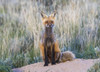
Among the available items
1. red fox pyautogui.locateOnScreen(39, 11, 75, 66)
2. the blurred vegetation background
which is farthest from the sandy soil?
the blurred vegetation background

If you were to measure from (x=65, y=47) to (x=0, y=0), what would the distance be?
8193 mm

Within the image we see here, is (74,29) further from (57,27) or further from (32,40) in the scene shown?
(32,40)

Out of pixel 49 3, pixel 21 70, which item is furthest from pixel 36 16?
pixel 21 70

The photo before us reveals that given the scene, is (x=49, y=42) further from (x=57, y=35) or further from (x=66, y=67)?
(x=57, y=35)

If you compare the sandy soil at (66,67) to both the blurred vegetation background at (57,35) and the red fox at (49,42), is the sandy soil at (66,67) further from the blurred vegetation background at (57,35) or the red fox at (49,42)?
the blurred vegetation background at (57,35)

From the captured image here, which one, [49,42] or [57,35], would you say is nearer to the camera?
[49,42]

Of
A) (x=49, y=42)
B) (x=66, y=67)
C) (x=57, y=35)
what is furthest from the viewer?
(x=57, y=35)

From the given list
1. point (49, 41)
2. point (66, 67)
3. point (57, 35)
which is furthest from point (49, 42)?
point (57, 35)

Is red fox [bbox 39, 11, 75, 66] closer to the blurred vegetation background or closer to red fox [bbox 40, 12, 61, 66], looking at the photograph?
red fox [bbox 40, 12, 61, 66]

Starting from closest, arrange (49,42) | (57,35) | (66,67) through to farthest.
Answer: (66,67), (49,42), (57,35)

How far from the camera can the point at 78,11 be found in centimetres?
955

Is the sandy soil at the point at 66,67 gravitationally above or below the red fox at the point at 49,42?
below

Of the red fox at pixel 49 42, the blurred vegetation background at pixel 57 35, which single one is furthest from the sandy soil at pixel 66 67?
the blurred vegetation background at pixel 57 35

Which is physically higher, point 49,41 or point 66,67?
point 49,41
